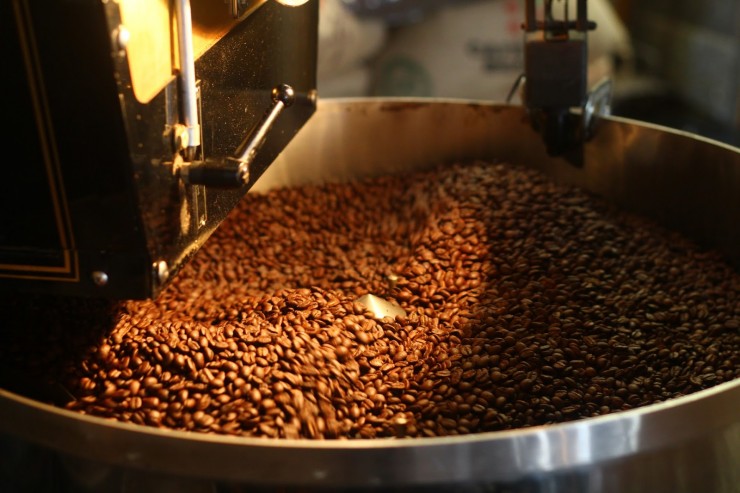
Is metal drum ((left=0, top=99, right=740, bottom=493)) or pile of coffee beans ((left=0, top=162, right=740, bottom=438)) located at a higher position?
metal drum ((left=0, top=99, right=740, bottom=493))

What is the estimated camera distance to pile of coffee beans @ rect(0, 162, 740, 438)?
108cm

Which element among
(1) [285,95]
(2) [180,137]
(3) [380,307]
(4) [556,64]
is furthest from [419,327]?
(4) [556,64]

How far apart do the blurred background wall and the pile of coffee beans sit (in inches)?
60.1

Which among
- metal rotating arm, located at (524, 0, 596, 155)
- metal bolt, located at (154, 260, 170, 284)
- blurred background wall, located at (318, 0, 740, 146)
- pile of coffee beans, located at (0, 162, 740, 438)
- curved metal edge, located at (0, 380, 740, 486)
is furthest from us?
blurred background wall, located at (318, 0, 740, 146)

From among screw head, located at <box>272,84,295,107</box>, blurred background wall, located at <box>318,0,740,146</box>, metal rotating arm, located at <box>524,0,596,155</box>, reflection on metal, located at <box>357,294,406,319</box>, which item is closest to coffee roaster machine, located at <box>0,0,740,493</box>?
screw head, located at <box>272,84,295,107</box>

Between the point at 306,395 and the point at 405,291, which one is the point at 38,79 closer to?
the point at 306,395

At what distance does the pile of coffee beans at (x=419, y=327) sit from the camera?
108cm

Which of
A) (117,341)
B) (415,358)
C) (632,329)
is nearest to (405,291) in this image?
(415,358)

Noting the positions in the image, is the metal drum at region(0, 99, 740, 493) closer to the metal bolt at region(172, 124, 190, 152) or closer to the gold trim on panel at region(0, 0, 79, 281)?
the gold trim on panel at region(0, 0, 79, 281)

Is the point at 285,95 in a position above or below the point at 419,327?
above

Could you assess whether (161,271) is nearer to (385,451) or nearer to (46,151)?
(46,151)

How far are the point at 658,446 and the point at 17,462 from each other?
654 mm

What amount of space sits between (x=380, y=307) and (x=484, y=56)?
207 cm

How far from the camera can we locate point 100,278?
3.01ft
